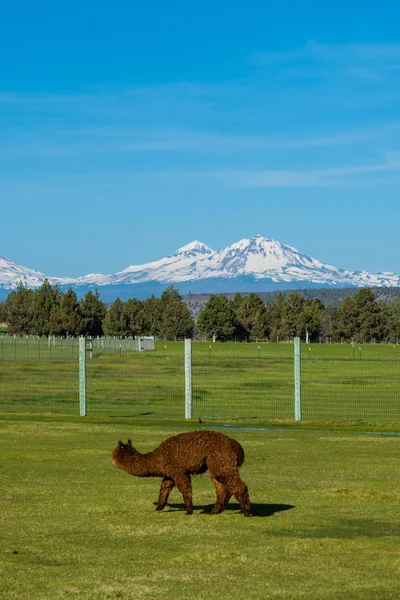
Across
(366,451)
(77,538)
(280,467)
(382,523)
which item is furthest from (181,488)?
(366,451)

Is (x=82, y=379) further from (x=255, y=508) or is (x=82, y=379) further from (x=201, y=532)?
(x=201, y=532)

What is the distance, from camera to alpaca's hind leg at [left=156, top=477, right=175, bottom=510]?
14.0 metres

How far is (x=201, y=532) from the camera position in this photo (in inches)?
501

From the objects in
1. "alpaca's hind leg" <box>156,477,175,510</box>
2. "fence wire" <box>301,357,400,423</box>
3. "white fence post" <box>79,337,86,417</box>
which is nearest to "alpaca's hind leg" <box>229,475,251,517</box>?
"alpaca's hind leg" <box>156,477,175,510</box>

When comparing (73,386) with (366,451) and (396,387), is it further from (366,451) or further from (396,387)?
(366,451)

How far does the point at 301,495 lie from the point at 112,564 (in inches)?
228

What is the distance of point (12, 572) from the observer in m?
10.3

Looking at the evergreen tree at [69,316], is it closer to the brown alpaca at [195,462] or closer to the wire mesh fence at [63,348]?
the wire mesh fence at [63,348]

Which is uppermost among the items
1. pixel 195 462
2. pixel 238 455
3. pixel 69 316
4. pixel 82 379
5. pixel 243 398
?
pixel 69 316

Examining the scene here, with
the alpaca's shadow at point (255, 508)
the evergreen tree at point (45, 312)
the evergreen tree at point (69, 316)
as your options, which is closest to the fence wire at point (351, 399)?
the alpaca's shadow at point (255, 508)

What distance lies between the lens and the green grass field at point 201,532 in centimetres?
988

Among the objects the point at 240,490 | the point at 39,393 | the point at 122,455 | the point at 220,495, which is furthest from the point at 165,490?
the point at 39,393

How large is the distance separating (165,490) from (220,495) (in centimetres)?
94

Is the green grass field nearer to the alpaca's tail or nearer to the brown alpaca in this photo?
the brown alpaca
